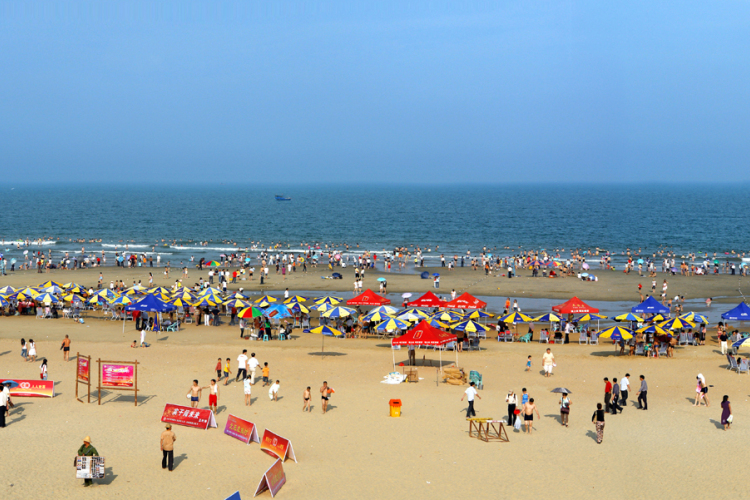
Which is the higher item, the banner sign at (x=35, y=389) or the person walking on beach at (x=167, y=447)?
the person walking on beach at (x=167, y=447)

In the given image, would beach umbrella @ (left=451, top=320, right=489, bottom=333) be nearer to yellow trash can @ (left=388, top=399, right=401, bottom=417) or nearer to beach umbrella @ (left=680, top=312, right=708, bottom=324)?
beach umbrella @ (left=680, top=312, right=708, bottom=324)

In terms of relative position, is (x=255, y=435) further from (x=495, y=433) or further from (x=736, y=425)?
(x=736, y=425)

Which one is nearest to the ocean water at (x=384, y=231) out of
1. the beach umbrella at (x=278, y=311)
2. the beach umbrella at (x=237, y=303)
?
the beach umbrella at (x=237, y=303)

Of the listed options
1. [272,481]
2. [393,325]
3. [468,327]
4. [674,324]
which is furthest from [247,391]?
[674,324]

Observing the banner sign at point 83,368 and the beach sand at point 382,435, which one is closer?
the beach sand at point 382,435

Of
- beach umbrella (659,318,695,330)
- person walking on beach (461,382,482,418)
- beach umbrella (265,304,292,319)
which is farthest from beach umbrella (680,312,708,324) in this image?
beach umbrella (265,304,292,319)

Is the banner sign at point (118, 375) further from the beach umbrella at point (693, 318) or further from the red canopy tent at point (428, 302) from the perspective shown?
the beach umbrella at point (693, 318)

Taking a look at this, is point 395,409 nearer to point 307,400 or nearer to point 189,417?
point 307,400
